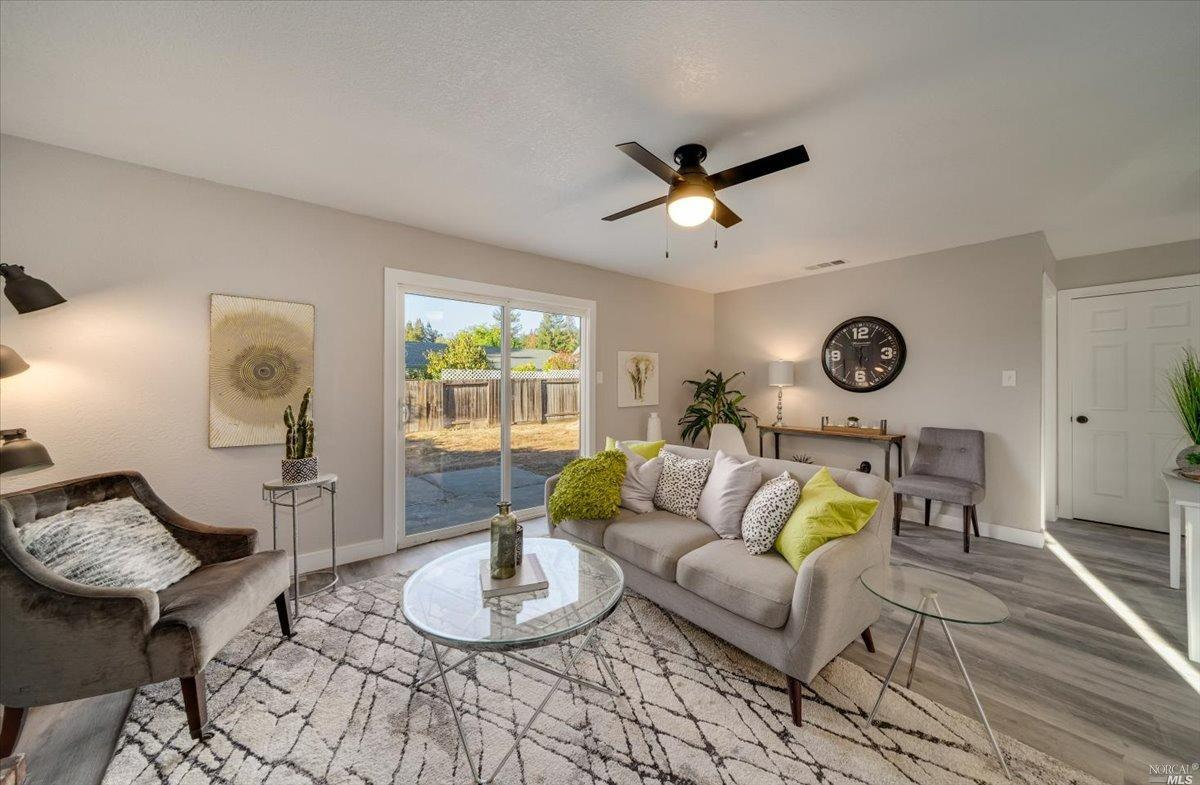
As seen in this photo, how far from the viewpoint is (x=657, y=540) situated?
2.31m

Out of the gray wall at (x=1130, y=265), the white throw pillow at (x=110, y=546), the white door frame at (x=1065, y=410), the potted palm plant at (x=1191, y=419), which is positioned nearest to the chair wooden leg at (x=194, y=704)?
the white throw pillow at (x=110, y=546)

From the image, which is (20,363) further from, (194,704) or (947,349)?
(947,349)

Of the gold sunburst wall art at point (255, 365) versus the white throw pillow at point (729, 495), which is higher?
the gold sunburst wall art at point (255, 365)

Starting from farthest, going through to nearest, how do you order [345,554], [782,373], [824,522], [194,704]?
1. [782,373]
2. [345,554]
3. [824,522]
4. [194,704]

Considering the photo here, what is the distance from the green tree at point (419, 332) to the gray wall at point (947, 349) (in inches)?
152

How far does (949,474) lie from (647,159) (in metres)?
3.85

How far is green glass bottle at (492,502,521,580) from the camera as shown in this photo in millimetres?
1818

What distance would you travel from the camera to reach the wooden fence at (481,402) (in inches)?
140

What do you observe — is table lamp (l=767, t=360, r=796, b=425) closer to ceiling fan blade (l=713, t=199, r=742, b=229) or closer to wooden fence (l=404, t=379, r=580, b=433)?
wooden fence (l=404, t=379, r=580, b=433)

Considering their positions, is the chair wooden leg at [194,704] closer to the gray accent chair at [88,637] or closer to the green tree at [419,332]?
the gray accent chair at [88,637]

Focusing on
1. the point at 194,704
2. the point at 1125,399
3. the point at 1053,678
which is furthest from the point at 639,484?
the point at 1125,399

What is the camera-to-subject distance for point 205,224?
264cm

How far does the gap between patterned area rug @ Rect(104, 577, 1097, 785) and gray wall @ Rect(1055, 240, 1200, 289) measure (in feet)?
15.1

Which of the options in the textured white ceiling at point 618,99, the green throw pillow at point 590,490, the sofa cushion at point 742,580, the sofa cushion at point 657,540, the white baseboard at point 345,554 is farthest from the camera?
the white baseboard at point 345,554
